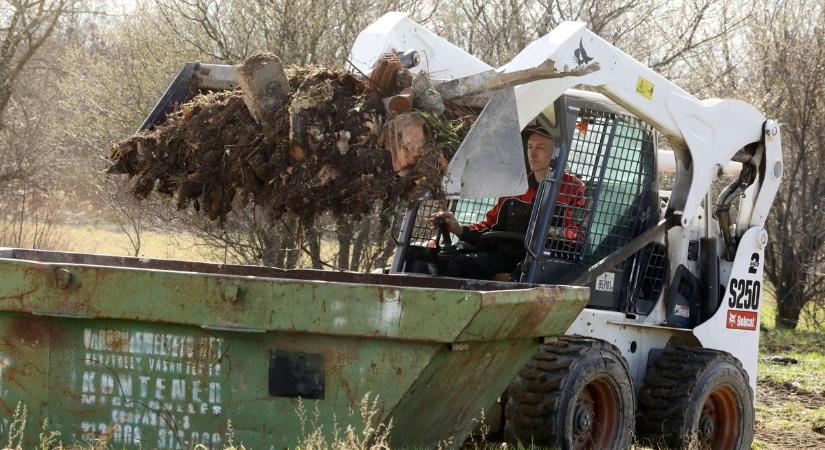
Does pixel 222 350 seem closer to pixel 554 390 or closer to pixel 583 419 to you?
pixel 554 390

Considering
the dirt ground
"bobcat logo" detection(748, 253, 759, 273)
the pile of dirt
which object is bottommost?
the dirt ground

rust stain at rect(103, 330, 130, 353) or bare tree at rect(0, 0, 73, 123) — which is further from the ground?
bare tree at rect(0, 0, 73, 123)

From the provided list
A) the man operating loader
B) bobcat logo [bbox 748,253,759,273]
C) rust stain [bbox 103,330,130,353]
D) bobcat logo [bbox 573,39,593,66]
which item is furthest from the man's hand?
rust stain [bbox 103,330,130,353]

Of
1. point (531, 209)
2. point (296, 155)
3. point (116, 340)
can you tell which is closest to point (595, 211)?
point (531, 209)

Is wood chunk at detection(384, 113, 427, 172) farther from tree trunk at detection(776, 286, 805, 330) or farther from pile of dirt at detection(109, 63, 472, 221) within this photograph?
tree trunk at detection(776, 286, 805, 330)

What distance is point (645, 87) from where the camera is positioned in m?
7.75

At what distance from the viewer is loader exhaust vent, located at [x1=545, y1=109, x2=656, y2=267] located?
24.6ft

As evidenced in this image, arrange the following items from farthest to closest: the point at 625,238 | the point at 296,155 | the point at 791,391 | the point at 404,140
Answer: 1. the point at 791,391
2. the point at 625,238
3. the point at 296,155
4. the point at 404,140

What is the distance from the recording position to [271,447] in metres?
5.42

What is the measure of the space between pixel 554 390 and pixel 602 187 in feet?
5.21

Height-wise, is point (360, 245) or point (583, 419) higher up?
point (360, 245)

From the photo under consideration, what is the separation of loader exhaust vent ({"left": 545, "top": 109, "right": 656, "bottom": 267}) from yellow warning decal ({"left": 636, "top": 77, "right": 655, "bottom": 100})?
0.63ft

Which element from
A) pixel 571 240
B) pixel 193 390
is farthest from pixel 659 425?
pixel 193 390

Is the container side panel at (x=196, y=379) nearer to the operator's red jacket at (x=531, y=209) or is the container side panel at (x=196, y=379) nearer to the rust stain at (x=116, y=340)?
the rust stain at (x=116, y=340)
